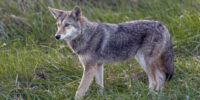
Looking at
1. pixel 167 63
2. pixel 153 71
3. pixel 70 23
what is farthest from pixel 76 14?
pixel 167 63

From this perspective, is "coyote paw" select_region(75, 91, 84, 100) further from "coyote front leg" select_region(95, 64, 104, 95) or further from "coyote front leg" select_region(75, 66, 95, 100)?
"coyote front leg" select_region(95, 64, 104, 95)

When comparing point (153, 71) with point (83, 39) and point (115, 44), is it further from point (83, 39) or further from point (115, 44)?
point (83, 39)

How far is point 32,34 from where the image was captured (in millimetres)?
7758

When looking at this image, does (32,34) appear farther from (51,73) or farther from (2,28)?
(51,73)

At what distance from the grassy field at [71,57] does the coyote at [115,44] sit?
0.78 ft

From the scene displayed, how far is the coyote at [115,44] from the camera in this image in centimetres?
537

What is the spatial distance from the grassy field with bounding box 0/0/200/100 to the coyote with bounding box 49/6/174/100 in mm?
237

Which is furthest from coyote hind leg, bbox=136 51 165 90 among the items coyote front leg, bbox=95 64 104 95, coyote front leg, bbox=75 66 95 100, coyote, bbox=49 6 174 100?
coyote front leg, bbox=75 66 95 100

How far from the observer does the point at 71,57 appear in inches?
253

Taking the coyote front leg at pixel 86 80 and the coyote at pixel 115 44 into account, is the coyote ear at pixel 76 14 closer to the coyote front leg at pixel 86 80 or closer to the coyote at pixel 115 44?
the coyote at pixel 115 44

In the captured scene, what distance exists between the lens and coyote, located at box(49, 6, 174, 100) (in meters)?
5.37

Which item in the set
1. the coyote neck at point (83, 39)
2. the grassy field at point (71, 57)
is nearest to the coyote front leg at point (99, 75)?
the grassy field at point (71, 57)

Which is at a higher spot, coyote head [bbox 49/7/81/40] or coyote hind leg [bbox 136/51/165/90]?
coyote head [bbox 49/7/81/40]

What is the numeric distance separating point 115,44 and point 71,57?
1124mm
